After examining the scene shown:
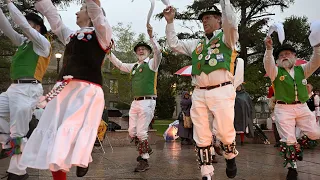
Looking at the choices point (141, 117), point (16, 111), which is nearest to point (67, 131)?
point (16, 111)

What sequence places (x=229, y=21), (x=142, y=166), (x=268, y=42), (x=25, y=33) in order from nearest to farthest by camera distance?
(x=229, y=21), (x=25, y=33), (x=268, y=42), (x=142, y=166)

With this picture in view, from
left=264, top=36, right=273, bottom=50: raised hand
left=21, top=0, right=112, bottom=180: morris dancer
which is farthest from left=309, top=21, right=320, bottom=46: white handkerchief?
left=21, top=0, right=112, bottom=180: morris dancer

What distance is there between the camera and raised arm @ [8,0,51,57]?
4512 millimetres

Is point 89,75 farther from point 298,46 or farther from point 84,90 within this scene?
point 298,46

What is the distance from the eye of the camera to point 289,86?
5.61 metres

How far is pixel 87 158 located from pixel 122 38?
3014cm

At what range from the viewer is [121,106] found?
4353 cm

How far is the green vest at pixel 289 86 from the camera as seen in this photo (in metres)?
5.58

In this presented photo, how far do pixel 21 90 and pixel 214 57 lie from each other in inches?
104

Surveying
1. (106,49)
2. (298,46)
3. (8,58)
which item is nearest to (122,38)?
(298,46)

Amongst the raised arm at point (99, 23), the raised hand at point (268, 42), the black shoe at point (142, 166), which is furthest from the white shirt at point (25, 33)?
the raised hand at point (268, 42)

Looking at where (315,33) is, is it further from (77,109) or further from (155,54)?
(77,109)

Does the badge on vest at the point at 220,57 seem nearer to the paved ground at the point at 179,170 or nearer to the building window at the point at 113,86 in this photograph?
the paved ground at the point at 179,170

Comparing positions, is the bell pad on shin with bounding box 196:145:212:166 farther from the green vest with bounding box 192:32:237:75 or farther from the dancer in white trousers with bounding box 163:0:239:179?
the green vest with bounding box 192:32:237:75
